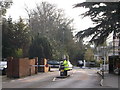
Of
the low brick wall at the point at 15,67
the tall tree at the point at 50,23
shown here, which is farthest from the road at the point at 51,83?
the tall tree at the point at 50,23

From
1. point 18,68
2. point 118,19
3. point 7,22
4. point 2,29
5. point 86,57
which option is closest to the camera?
point 118,19

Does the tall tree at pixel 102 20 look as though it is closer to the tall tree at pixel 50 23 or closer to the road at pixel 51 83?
the road at pixel 51 83

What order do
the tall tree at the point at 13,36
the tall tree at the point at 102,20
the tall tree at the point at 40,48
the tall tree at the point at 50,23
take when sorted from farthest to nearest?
the tall tree at the point at 50,23 < the tall tree at the point at 40,48 < the tall tree at the point at 13,36 < the tall tree at the point at 102,20

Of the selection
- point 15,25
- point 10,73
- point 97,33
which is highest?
point 15,25

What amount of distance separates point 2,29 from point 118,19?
3448cm

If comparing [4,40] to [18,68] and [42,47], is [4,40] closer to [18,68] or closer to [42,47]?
[42,47]

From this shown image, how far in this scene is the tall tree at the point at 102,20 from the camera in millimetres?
14164

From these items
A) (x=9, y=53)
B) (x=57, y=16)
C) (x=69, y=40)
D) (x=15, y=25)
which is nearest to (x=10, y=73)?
(x=9, y=53)

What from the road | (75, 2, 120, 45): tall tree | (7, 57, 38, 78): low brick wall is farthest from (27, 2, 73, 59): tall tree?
(75, 2, 120, 45): tall tree

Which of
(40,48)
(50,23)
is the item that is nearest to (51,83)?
(40,48)

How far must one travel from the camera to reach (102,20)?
51.7ft

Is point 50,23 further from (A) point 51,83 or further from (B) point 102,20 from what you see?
(B) point 102,20

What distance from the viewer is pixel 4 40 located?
47406 millimetres

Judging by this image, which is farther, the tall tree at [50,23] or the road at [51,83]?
the tall tree at [50,23]
